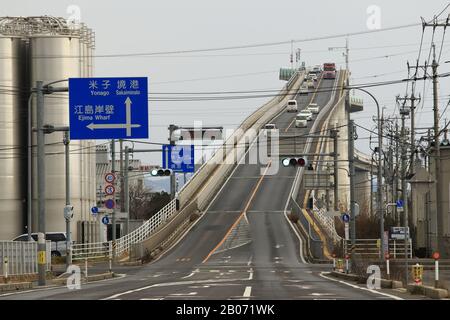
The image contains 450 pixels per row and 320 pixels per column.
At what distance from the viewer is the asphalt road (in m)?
29.1

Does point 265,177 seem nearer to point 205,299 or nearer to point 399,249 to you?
point 399,249

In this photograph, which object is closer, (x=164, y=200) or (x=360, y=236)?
(x=360, y=236)

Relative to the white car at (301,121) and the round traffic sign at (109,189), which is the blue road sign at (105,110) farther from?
the white car at (301,121)

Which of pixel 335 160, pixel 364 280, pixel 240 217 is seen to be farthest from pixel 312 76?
pixel 364 280

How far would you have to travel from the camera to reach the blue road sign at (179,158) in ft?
224

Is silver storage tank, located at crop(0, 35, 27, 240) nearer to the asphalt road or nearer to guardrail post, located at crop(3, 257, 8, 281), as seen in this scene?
the asphalt road

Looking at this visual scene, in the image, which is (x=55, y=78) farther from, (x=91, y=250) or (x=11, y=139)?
(x=91, y=250)

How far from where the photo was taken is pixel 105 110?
124 ft

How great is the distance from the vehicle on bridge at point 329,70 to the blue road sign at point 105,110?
136 metres

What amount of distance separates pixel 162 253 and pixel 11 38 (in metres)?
20.4

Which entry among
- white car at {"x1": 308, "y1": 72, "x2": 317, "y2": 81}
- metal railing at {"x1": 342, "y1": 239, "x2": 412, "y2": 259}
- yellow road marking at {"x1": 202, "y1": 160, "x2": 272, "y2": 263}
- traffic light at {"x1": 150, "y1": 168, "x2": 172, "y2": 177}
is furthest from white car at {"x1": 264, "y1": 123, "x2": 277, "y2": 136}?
white car at {"x1": 308, "y1": 72, "x2": 317, "y2": 81}

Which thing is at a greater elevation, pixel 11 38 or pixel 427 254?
pixel 11 38

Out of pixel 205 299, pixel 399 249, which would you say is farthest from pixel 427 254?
pixel 205 299
